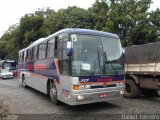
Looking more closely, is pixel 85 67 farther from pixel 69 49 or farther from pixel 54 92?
pixel 54 92

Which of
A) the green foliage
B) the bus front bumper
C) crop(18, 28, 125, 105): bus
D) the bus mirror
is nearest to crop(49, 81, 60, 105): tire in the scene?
crop(18, 28, 125, 105): bus

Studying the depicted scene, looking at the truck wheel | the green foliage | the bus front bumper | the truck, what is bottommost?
the truck wheel

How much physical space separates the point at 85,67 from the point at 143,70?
372cm

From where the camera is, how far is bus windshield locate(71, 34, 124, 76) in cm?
855

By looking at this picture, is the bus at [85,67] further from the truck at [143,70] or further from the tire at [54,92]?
the truck at [143,70]

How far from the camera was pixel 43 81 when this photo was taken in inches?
476

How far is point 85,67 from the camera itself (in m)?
8.58

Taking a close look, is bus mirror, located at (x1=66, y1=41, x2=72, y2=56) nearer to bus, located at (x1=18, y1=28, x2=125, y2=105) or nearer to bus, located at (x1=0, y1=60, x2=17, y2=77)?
bus, located at (x1=18, y1=28, x2=125, y2=105)

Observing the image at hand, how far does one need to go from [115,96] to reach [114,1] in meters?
14.6

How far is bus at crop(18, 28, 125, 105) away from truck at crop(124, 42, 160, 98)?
1753 millimetres

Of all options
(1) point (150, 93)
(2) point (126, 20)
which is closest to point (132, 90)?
(1) point (150, 93)

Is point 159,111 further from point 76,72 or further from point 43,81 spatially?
point 43,81

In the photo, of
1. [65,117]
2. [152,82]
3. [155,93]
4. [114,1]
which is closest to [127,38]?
[114,1]

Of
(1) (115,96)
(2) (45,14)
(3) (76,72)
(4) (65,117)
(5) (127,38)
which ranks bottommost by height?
(4) (65,117)
